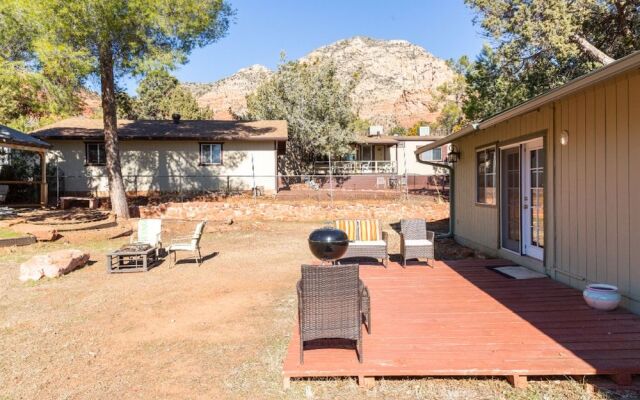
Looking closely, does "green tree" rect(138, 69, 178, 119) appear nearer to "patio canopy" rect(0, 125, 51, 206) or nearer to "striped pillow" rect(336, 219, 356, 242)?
"patio canopy" rect(0, 125, 51, 206)

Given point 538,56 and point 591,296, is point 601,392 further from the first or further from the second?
point 538,56

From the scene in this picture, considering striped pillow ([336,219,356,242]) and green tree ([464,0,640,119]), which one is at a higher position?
green tree ([464,0,640,119])

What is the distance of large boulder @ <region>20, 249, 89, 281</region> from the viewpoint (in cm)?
718

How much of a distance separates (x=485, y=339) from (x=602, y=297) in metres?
1.66

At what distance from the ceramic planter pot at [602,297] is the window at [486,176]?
366 centimetres

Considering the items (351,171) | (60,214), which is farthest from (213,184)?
(351,171)

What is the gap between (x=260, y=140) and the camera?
18.9 m

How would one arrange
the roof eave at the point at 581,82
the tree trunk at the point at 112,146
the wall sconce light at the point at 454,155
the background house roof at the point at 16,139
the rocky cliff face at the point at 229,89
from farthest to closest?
the rocky cliff face at the point at 229,89 < the tree trunk at the point at 112,146 < the background house roof at the point at 16,139 < the wall sconce light at the point at 454,155 < the roof eave at the point at 581,82

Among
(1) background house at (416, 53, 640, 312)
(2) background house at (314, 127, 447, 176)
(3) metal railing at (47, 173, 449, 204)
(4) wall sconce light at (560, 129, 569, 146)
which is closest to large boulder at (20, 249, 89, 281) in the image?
(1) background house at (416, 53, 640, 312)

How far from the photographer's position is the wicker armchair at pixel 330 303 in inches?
139

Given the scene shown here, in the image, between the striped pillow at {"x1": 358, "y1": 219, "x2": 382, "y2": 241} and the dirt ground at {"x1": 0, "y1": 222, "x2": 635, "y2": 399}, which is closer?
the dirt ground at {"x1": 0, "y1": 222, "x2": 635, "y2": 399}

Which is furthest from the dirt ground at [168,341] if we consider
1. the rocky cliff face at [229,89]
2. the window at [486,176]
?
the rocky cliff face at [229,89]

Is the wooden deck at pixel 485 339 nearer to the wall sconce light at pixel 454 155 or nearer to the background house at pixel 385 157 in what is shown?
the wall sconce light at pixel 454 155

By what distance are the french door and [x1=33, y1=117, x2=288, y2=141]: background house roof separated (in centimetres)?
1232
